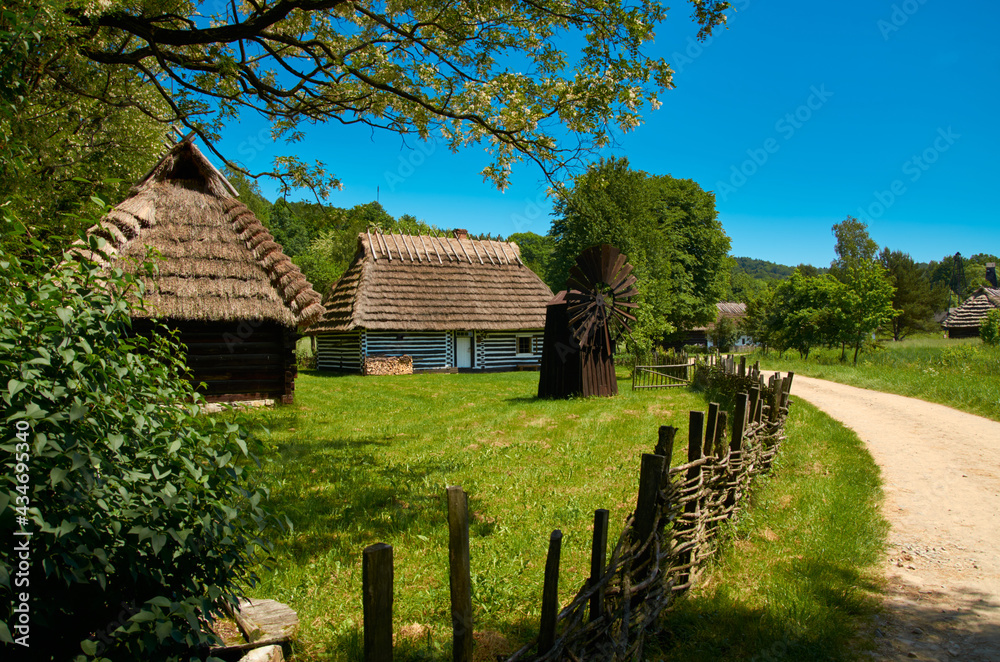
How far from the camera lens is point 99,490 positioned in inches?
70.5

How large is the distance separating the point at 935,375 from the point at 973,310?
26774mm

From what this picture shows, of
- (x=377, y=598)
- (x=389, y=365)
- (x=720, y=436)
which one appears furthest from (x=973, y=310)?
(x=377, y=598)

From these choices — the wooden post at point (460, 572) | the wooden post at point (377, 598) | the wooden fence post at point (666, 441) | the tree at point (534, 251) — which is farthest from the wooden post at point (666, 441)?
the tree at point (534, 251)

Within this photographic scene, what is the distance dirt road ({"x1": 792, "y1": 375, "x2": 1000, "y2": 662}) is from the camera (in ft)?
11.4

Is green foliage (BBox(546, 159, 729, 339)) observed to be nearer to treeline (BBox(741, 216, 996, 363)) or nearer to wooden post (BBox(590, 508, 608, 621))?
treeline (BBox(741, 216, 996, 363))

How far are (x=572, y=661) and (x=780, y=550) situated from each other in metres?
3.08

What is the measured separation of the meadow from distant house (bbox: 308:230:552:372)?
1192 cm

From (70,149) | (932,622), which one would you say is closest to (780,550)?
(932,622)

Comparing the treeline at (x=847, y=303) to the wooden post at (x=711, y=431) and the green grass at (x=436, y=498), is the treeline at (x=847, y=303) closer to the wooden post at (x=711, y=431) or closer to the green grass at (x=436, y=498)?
the green grass at (x=436, y=498)

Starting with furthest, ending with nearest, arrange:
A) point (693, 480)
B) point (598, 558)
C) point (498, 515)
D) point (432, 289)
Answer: point (432, 289)
point (498, 515)
point (693, 480)
point (598, 558)

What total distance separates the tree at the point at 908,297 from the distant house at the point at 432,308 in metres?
34.5

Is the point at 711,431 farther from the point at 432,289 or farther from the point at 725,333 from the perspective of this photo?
the point at 725,333

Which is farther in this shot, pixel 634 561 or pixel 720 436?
pixel 720 436

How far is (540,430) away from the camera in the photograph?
9.61 m
